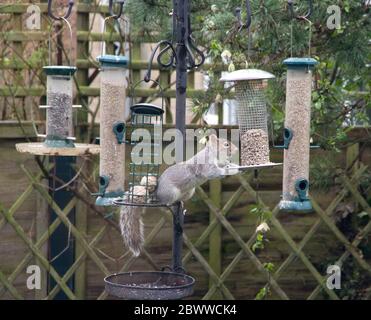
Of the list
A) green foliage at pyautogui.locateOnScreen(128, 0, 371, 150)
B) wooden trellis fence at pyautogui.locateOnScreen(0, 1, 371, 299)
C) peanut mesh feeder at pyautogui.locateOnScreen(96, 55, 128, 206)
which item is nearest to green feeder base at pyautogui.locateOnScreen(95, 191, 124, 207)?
peanut mesh feeder at pyautogui.locateOnScreen(96, 55, 128, 206)

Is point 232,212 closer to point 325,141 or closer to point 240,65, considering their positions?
point 325,141

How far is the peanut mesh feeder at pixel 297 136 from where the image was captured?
3.12 m

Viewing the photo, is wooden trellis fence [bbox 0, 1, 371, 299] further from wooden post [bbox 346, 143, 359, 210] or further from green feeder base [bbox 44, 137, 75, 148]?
green feeder base [bbox 44, 137, 75, 148]

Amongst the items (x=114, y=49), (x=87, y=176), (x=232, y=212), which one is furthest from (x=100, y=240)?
(x=114, y=49)

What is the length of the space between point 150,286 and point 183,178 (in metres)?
0.37

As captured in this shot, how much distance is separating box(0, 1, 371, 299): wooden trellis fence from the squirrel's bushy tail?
1.11 meters

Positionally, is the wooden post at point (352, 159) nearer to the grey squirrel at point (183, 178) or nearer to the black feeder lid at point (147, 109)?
the grey squirrel at point (183, 178)

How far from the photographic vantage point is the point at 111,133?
10.2 ft

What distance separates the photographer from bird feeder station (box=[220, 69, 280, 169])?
313 centimetres

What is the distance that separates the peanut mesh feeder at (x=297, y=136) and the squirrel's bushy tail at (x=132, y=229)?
0.49 meters

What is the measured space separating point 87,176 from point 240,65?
1090mm

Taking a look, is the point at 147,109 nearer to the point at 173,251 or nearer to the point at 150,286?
the point at 173,251

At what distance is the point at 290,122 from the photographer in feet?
10.4
